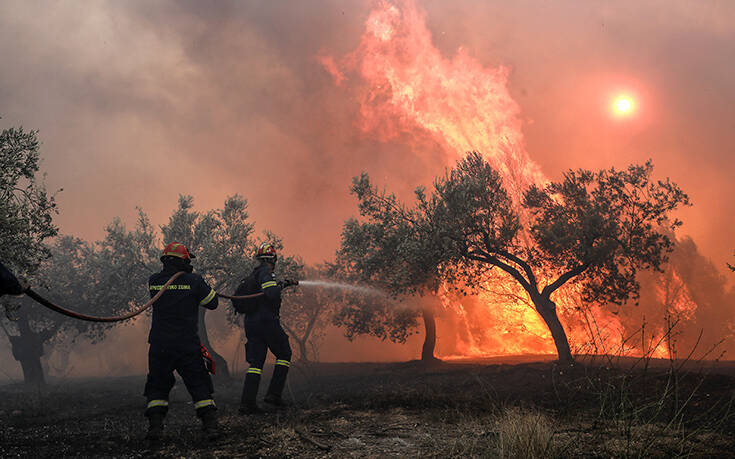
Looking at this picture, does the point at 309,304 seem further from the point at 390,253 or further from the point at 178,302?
the point at 178,302

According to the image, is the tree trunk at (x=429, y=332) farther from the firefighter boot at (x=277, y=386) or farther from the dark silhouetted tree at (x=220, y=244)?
the firefighter boot at (x=277, y=386)

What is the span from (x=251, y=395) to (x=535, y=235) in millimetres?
14143

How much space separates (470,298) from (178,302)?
49.4 meters

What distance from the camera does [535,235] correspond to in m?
18.7

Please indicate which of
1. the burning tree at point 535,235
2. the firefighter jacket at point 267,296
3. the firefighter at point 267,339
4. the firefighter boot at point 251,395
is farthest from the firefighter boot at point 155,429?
the burning tree at point 535,235

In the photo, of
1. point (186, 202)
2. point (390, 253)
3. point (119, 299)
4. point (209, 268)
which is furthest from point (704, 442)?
point (119, 299)

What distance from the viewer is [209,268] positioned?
24.5 metres

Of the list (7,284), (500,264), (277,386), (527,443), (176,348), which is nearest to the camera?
(7,284)

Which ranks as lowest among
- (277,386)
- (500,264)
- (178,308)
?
(277,386)

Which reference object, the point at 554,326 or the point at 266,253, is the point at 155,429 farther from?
the point at 554,326

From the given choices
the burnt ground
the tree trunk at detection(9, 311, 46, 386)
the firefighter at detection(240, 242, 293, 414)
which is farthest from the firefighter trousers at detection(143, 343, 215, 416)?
the tree trunk at detection(9, 311, 46, 386)

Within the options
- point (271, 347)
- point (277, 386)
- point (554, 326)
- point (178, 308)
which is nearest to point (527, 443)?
point (178, 308)

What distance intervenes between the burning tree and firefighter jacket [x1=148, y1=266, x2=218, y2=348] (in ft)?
38.4

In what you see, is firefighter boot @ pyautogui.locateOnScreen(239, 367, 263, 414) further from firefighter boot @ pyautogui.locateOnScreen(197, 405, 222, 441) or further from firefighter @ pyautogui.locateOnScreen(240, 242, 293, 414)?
firefighter boot @ pyautogui.locateOnScreen(197, 405, 222, 441)
